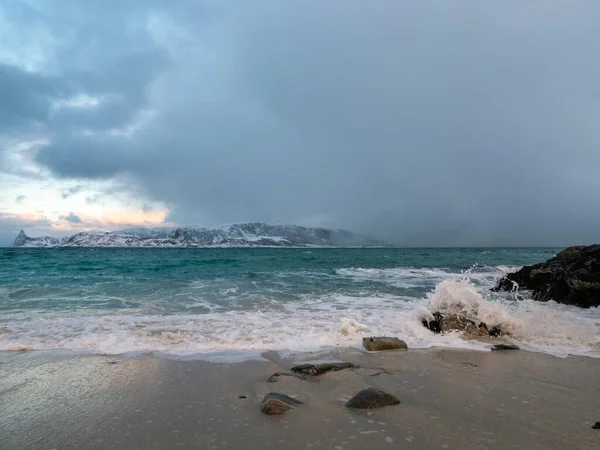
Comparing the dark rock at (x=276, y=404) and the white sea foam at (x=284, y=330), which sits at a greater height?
the dark rock at (x=276, y=404)

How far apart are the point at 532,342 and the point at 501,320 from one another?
0.92 metres

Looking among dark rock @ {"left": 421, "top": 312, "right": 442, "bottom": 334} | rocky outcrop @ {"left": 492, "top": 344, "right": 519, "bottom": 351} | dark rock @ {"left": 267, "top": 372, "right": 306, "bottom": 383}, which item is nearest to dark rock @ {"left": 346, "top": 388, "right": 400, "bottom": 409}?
dark rock @ {"left": 267, "top": 372, "right": 306, "bottom": 383}

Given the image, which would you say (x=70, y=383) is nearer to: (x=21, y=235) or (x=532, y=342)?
(x=532, y=342)

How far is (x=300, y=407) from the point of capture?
163 inches

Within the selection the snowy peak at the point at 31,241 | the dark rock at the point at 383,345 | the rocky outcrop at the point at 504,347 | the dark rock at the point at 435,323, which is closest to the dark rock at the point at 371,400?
the dark rock at the point at 383,345

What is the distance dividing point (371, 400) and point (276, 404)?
112 cm

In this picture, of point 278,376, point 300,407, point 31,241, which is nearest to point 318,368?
point 278,376

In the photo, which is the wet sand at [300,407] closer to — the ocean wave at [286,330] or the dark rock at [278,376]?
the dark rock at [278,376]

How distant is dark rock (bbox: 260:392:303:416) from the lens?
13.1ft

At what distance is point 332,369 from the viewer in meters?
5.65

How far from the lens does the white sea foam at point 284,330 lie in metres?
7.36

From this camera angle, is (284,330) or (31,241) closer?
(284,330)

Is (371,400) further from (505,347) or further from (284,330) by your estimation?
(284,330)

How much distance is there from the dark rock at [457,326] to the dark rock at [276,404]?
5.52 metres
